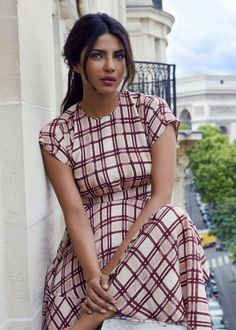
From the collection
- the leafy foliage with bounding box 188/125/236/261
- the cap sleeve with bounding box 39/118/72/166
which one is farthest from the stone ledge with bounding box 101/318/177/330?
the leafy foliage with bounding box 188/125/236/261

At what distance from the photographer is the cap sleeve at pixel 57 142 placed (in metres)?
2.66

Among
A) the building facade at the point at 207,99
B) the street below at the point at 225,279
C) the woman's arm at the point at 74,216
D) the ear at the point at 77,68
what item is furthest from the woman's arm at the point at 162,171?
the building facade at the point at 207,99

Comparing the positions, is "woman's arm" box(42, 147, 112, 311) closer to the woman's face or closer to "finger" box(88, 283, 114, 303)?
"finger" box(88, 283, 114, 303)

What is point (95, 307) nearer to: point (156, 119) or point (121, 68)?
point (156, 119)

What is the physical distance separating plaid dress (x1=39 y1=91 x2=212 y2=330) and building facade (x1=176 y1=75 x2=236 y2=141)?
7329 centimetres

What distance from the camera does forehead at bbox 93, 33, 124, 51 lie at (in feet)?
8.45

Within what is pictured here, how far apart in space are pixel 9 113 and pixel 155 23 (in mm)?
13400

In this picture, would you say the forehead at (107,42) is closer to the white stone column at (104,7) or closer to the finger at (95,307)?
the finger at (95,307)

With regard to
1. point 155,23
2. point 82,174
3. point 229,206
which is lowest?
point 229,206

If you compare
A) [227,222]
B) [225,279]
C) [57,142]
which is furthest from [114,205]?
[225,279]

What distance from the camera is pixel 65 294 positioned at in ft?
8.47

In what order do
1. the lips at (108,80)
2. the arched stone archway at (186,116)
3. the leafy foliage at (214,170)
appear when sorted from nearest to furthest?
the lips at (108,80), the leafy foliage at (214,170), the arched stone archway at (186,116)

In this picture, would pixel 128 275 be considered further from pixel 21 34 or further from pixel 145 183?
pixel 21 34

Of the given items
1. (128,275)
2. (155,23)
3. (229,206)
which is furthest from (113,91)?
(229,206)
